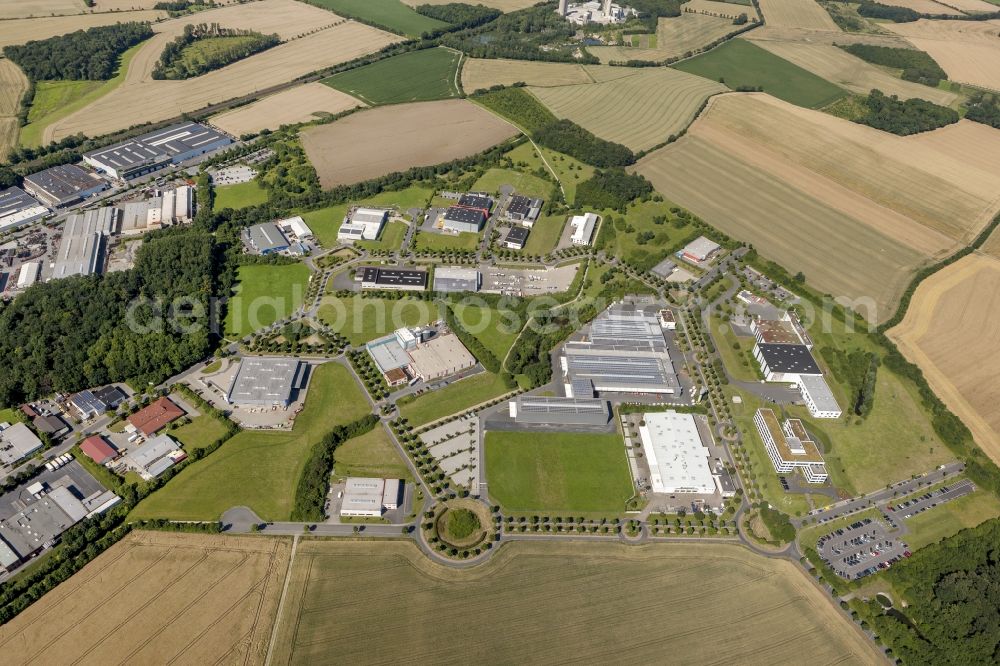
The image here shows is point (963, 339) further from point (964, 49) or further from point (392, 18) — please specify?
point (392, 18)

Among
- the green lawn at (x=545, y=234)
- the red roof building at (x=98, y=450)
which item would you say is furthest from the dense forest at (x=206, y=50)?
the red roof building at (x=98, y=450)

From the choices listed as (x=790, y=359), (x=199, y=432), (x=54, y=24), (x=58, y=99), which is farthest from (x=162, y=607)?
(x=54, y=24)

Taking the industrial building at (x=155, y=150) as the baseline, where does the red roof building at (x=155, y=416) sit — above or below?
below

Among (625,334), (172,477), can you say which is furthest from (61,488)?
(625,334)

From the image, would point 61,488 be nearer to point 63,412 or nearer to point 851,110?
point 63,412

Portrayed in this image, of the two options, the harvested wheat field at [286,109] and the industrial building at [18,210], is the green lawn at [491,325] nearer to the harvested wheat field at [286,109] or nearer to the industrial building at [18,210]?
the harvested wheat field at [286,109]

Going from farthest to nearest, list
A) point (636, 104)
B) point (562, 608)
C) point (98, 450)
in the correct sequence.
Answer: point (636, 104) → point (98, 450) → point (562, 608)

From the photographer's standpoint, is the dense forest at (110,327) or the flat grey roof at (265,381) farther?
the dense forest at (110,327)
